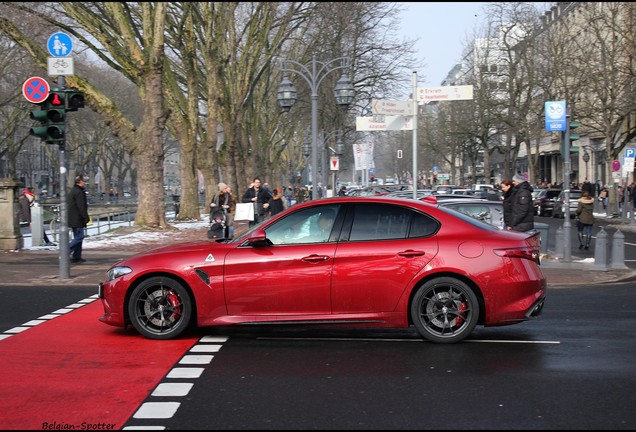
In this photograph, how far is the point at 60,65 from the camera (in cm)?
1455

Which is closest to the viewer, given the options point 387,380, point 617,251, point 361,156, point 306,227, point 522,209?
point 387,380

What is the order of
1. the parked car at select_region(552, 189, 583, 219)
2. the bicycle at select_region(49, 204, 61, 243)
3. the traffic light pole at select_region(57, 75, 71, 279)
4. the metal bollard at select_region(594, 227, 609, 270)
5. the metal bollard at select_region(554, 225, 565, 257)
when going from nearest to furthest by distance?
the traffic light pole at select_region(57, 75, 71, 279) → the metal bollard at select_region(594, 227, 609, 270) → the metal bollard at select_region(554, 225, 565, 257) → the bicycle at select_region(49, 204, 61, 243) → the parked car at select_region(552, 189, 583, 219)

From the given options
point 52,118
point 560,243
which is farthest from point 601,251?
point 52,118

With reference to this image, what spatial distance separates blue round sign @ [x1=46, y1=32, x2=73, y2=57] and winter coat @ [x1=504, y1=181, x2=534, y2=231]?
343 inches

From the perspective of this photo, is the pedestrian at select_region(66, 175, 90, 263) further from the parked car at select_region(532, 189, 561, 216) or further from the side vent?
the parked car at select_region(532, 189, 561, 216)

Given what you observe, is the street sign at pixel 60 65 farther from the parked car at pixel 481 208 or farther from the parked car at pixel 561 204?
the parked car at pixel 561 204

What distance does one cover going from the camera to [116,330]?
9719 mm

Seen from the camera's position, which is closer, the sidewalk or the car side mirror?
the car side mirror

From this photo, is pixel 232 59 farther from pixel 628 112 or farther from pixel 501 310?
pixel 501 310

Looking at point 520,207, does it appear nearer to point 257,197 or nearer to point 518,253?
point 518,253

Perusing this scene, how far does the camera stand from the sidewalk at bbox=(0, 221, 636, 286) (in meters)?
14.9

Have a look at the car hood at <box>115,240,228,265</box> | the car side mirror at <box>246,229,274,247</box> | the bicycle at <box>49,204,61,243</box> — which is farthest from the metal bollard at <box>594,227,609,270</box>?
the bicycle at <box>49,204,61,243</box>

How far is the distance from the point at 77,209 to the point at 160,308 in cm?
922

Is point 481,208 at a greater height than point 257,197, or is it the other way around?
point 257,197
